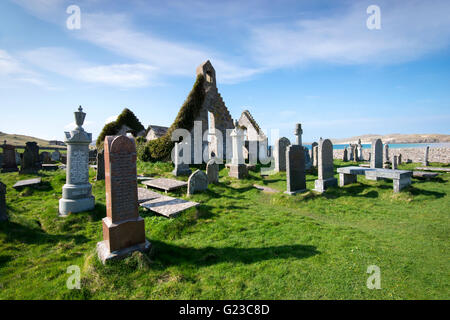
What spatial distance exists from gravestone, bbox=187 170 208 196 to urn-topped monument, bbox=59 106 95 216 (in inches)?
141

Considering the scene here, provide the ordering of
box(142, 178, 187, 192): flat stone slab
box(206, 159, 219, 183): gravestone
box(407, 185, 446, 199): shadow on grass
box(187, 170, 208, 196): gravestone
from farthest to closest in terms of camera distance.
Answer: box(206, 159, 219, 183): gravestone, box(142, 178, 187, 192): flat stone slab, box(187, 170, 208, 196): gravestone, box(407, 185, 446, 199): shadow on grass

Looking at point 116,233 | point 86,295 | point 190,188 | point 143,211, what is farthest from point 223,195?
point 86,295

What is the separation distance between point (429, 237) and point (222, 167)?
529 inches

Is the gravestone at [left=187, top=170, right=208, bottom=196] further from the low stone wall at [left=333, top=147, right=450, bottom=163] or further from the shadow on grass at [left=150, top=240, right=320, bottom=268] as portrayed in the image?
the low stone wall at [left=333, top=147, right=450, bottom=163]

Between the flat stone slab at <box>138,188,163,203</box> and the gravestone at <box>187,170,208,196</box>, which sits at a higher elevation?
the gravestone at <box>187,170,208,196</box>

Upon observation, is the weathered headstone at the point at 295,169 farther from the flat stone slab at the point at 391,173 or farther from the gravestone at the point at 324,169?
the flat stone slab at the point at 391,173

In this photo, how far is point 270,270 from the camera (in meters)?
3.61

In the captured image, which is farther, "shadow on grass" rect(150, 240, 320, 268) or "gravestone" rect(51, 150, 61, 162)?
"gravestone" rect(51, 150, 61, 162)

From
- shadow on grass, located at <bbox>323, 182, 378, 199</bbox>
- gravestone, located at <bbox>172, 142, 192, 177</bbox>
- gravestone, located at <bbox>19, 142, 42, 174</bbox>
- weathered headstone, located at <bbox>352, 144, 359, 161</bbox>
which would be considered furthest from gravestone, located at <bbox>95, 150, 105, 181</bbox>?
weathered headstone, located at <bbox>352, 144, 359, 161</bbox>

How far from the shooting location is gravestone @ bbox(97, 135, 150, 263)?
3.97 metres

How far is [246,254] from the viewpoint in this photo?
418cm

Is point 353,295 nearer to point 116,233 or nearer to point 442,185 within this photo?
point 116,233

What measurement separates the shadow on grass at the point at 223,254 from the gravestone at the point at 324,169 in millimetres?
5854

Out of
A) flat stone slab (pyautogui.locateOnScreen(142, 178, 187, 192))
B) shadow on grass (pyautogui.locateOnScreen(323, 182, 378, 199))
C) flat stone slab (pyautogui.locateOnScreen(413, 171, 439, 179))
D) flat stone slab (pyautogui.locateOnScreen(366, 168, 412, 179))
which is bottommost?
shadow on grass (pyautogui.locateOnScreen(323, 182, 378, 199))
